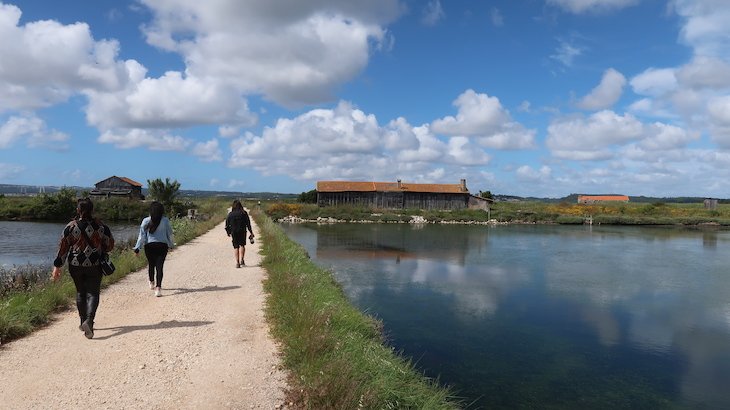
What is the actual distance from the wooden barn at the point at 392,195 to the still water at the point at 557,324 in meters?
36.3

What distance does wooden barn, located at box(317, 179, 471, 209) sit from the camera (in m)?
58.3

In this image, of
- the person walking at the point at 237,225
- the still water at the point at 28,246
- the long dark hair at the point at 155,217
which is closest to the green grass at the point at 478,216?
the still water at the point at 28,246

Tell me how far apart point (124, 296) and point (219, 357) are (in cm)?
368

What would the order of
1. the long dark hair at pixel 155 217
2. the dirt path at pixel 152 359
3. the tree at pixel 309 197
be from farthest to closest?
the tree at pixel 309 197, the long dark hair at pixel 155 217, the dirt path at pixel 152 359

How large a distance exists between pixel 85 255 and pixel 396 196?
5376cm

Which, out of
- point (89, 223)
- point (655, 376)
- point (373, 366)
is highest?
point (89, 223)

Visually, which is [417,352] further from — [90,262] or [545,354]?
[90,262]

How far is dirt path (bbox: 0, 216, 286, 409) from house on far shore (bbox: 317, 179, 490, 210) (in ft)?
A: 164

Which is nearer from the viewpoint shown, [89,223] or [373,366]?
[373,366]

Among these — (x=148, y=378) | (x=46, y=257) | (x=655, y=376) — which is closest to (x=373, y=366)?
(x=148, y=378)

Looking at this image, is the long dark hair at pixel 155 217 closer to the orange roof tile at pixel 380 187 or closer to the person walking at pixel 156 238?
the person walking at pixel 156 238

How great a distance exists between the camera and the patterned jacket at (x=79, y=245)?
5.75 metres

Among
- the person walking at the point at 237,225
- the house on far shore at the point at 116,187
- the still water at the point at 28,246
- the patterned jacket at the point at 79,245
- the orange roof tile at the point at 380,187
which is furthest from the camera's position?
the house on far shore at the point at 116,187

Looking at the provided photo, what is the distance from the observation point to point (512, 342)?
9508mm
